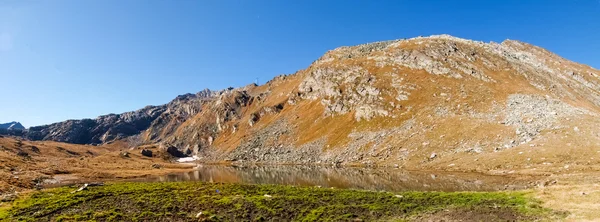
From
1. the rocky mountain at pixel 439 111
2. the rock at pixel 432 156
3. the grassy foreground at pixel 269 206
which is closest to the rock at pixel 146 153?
the rocky mountain at pixel 439 111

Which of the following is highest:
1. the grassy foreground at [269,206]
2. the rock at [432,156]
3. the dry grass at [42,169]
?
the dry grass at [42,169]

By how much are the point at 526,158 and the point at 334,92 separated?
119382 millimetres

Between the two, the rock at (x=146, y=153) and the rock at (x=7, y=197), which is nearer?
the rock at (x=7, y=197)

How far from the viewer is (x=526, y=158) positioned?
221 ft

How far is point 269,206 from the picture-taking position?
3744 centimetres

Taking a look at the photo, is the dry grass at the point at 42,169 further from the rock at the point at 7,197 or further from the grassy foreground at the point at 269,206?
the grassy foreground at the point at 269,206

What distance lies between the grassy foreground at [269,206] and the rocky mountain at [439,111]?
41.4 m

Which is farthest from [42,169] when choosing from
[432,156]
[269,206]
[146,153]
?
[432,156]

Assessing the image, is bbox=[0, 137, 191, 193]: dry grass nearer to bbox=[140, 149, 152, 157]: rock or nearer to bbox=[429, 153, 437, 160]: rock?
bbox=[140, 149, 152, 157]: rock

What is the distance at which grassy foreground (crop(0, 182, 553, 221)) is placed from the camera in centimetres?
3247

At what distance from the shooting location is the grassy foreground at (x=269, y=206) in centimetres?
3247

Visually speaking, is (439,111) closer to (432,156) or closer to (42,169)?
(432,156)

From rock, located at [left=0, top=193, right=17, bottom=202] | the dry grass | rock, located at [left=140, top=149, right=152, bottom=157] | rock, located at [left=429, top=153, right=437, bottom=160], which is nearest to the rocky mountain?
rock, located at [left=429, top=153, right=437, bottom=160]

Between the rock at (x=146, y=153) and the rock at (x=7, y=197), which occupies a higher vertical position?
the rock at (x=146, y=153)
